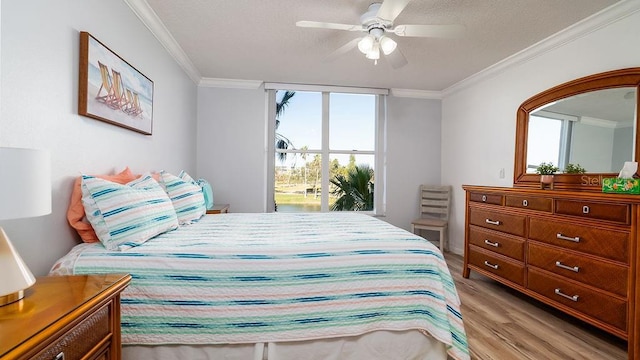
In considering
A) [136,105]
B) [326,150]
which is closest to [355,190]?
[326,150]

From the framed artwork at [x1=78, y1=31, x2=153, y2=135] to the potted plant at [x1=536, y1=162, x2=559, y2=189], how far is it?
3.53 m

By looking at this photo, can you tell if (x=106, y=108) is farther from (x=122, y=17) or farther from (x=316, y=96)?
(x=316, y=96)

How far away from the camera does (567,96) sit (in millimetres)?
2781

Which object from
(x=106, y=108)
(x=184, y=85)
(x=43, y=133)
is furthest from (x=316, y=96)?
(x=43, y=133)

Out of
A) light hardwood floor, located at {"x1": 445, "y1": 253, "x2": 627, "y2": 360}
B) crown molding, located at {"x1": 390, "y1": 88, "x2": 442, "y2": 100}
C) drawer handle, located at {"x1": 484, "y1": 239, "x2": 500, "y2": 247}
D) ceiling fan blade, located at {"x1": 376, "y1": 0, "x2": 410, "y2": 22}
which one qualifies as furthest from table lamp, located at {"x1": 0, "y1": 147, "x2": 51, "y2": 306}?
crown molding, located at {"x1": 390, "y1": 88, "x2": 442, "y2": 100}

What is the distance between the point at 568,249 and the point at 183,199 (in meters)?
2.93

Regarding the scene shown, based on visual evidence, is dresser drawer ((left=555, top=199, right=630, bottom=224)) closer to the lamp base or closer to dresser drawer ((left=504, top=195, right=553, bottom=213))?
dresser drawer ((left=504, top=195, right=553, bottom=213))

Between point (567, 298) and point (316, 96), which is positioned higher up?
point (316, 96)

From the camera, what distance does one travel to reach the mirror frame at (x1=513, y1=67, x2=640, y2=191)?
2264 millimetres

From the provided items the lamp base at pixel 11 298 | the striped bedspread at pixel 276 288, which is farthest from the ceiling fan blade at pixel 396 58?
the lamp base at pixel 11 298

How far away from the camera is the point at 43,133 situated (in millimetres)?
1455

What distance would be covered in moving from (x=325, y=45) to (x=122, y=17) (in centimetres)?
172

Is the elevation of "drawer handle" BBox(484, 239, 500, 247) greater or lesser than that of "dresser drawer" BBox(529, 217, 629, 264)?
lesser

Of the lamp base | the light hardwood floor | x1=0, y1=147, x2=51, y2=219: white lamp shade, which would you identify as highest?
x1=0, y1=147, x2=51, y2=219: white lamp shade
